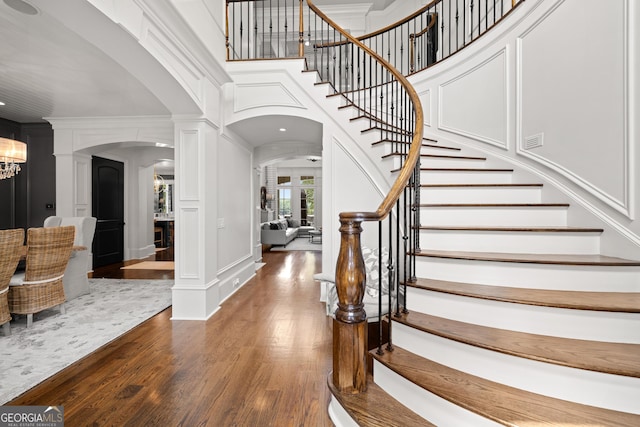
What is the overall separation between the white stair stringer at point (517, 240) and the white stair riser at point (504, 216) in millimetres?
289

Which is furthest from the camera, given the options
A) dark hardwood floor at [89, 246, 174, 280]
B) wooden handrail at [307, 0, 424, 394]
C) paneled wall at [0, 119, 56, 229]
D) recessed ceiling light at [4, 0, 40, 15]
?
paneled wall at [0, 119, 56, 229]

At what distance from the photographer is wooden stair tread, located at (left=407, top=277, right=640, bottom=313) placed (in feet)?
4.70

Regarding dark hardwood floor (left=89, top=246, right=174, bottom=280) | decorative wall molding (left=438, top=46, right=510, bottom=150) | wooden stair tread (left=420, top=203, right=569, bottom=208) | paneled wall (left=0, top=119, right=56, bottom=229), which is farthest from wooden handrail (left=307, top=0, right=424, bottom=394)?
paneled wall (left=0, top=119, right=56, bottom=229)

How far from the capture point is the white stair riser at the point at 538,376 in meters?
1.19

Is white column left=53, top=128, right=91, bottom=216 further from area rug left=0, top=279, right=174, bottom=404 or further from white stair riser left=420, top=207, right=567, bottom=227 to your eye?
white stair riser left=420, top=207, right=567, bottom=227

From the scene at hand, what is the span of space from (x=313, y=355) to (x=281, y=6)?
7.47 m

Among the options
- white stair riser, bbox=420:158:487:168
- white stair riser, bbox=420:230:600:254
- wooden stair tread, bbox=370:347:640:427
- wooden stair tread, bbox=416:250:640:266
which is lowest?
wooden stair tread, bbox=370:347:640:427

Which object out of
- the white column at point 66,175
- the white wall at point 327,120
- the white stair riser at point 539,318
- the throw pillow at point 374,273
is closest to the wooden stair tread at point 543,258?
the white stair riser at point 539,318

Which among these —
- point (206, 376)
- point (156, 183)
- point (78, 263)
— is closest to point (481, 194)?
point (206, 376)

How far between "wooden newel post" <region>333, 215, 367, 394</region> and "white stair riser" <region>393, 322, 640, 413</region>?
374mm

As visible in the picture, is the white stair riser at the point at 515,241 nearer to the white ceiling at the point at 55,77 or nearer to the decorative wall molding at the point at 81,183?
the white ceiling at the point at 55,77

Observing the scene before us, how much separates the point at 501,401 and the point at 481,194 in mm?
1867

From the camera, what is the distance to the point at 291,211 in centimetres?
1338

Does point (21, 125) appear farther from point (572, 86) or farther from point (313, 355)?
point (572, 86)
